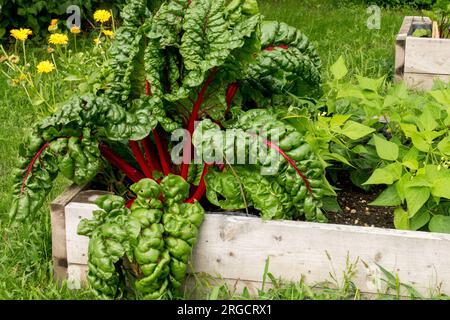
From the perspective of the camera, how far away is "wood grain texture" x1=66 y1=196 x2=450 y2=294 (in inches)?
104

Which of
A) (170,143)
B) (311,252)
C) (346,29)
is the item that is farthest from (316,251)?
(346,29)

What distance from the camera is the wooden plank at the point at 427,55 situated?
16.4 feet

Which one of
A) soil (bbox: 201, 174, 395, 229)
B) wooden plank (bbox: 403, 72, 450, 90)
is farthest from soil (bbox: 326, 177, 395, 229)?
wooden plank (bbox: 403, 72, 450, 90)

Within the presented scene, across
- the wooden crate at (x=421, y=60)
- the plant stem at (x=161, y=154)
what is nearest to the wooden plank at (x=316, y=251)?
the plant stem at (x=161, y=154)

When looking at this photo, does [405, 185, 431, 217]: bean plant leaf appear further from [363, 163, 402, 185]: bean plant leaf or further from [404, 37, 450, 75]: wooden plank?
[404, 37, 450, 75]: wooden plank

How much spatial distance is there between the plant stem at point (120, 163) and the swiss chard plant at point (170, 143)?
0.06ft

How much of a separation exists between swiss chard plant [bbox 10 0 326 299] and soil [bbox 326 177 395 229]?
178 mm

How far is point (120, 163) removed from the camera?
3014 mm

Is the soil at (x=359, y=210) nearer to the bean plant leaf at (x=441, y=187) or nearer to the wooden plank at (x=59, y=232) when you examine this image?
the bean plant leaf at (x=441, y=187)

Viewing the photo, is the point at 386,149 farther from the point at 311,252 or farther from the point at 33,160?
the point at 33,160

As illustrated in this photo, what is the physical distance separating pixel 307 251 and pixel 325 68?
9.64ft

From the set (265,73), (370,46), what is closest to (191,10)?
(265,73)

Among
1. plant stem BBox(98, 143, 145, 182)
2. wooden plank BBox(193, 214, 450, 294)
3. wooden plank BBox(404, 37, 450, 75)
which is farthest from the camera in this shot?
wooden plank BBox(404, 37, 450, 75)
